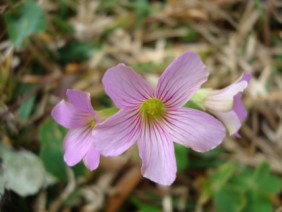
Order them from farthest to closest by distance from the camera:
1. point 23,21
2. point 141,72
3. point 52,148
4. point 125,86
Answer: point 141,72 → point 23,21 → point 52,148 → point 125,86

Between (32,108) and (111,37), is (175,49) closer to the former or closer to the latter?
(111,37)

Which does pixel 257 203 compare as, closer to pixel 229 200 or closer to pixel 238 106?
pixel 229 200

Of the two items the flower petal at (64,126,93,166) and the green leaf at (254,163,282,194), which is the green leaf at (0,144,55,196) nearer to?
the flower petal at (64,126,93,166)

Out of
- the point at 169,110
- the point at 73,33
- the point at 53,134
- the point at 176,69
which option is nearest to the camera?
the point at 176,69

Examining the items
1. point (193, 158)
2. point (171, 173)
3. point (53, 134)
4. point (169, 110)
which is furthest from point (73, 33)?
point (171, 173)

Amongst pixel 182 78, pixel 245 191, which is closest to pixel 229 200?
pixel 245 191

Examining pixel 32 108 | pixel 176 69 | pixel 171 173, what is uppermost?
pixel 176 69
